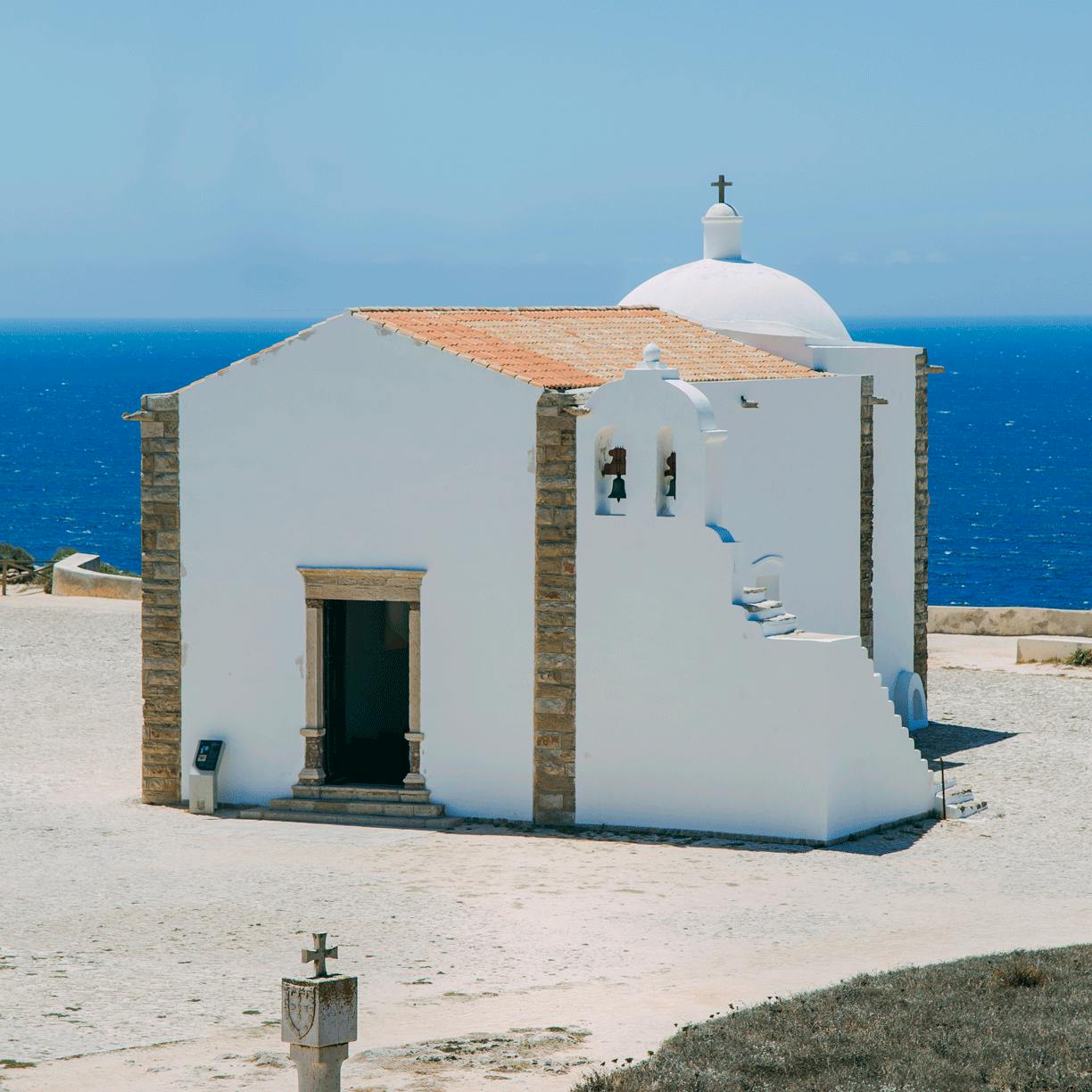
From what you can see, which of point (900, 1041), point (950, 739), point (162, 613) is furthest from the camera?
point (950, 739)

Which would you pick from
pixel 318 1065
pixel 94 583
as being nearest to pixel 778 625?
pixel 318 1065

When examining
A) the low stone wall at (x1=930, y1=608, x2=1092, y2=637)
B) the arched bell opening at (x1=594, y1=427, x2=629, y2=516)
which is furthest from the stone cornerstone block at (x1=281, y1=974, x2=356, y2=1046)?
the low stone wall at (x1=930, y1=608, x2=1092, y2=637)

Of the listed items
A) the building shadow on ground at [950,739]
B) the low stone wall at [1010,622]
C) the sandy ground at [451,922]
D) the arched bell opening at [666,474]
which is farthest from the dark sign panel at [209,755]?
the low stone wall at [1010,622]

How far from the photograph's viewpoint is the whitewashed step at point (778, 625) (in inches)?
775

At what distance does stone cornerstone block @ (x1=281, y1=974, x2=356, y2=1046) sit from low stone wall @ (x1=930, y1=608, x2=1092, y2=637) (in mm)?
24430

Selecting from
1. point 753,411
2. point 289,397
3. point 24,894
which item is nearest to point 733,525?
point 753,411

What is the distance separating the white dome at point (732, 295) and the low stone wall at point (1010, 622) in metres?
9.04

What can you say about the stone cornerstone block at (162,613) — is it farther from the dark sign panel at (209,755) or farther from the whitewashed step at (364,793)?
the whitewashed step at (364,793)

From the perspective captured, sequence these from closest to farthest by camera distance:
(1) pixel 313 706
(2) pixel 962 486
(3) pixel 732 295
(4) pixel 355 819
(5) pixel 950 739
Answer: (4) pixel 355 819 → (1) pixel 313 706 → (5) pixel 950 739 → (3) pixel 732 295 → (2) pixel 962 486

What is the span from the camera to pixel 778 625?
65.1 ft

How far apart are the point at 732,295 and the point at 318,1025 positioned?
1694 centimetres

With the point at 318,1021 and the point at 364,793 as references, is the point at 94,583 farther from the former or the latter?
the point at 318,1021

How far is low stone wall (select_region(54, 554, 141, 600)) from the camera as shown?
36938mm

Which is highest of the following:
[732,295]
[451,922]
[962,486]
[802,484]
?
[732,295]
